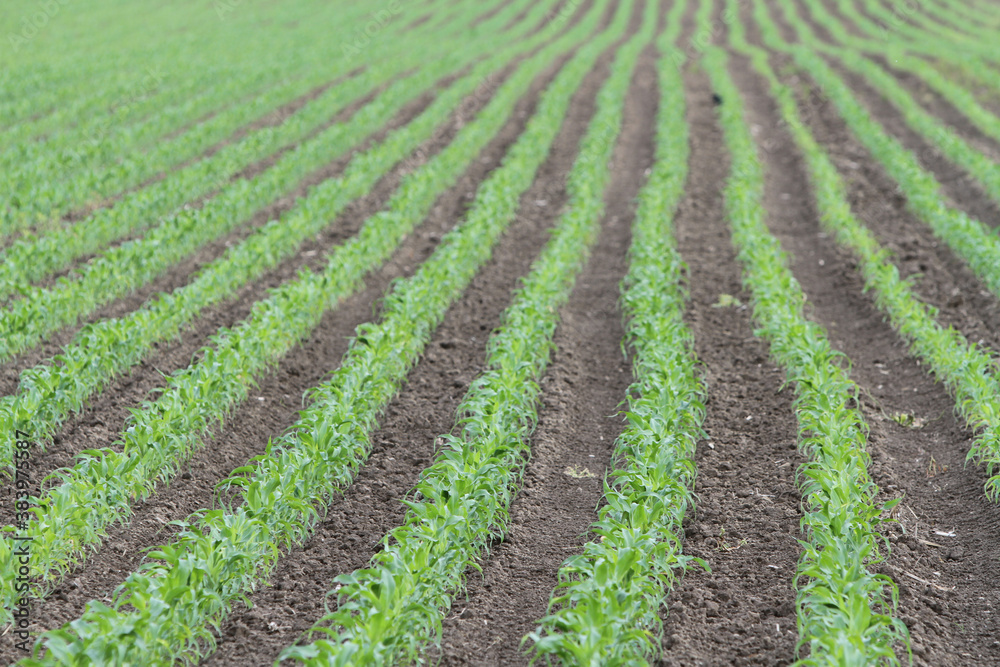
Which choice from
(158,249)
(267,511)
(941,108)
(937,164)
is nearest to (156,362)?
(158,249)

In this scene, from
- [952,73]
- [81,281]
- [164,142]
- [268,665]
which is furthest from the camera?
[952,73]

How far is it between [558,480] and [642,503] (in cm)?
127

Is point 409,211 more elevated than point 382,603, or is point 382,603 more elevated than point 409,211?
point 382,603

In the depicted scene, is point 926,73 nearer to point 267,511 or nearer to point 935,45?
point 935,45

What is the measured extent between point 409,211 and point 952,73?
19867mm

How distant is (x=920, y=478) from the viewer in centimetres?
625

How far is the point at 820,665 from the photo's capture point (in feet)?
12.8

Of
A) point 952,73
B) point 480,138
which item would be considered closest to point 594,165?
point 480,138

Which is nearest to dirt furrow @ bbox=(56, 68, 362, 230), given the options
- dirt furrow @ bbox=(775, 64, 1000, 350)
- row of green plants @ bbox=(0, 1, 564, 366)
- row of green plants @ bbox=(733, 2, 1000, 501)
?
row of green plants @ bbox=(0, 1, 564, 366)

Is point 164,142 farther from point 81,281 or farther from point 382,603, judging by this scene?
point 382,603

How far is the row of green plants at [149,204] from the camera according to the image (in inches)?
396

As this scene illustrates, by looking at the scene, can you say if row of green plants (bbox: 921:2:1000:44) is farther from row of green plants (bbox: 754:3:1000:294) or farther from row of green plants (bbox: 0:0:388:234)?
row of green plants (bbox: 0:0:388:234)

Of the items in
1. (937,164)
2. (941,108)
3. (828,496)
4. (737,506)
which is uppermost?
(828,496)

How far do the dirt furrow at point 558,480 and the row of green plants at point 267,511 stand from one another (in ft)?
4.22
